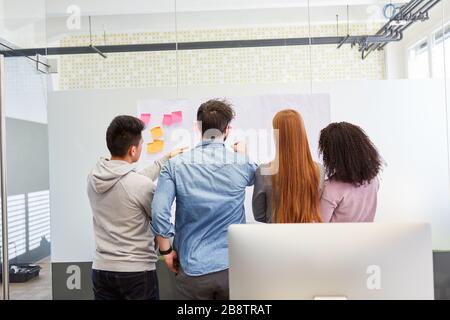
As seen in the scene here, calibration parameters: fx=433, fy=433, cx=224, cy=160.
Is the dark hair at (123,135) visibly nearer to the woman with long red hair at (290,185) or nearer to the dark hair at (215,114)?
the dark hair at (215,114)

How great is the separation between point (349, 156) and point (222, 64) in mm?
892

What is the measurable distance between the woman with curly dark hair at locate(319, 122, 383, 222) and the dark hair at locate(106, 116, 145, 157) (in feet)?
2.93

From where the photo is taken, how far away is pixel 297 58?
2.35 metres

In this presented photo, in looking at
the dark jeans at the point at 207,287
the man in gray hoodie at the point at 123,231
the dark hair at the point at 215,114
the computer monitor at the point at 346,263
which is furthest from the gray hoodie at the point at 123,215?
the computer monitor at the point at 346,263

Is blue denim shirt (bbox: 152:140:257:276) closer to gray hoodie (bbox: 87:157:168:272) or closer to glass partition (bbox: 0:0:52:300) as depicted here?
gray hoodie (bbox: 87:157:168:272)

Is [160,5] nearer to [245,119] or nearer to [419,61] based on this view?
[245,119]

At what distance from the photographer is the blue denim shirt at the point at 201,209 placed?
1.84 metres

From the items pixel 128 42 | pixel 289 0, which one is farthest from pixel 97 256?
pixel 289 0

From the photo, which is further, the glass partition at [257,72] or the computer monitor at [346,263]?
the glass partition at [257,72]

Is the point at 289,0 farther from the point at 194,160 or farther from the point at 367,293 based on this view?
the point at 367,293

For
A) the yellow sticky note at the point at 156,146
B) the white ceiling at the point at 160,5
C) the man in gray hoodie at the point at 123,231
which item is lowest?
the man in gray hoodie at the point at 123,231

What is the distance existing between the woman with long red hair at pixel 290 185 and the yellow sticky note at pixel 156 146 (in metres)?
0.58

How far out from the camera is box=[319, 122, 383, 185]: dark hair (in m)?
1.85

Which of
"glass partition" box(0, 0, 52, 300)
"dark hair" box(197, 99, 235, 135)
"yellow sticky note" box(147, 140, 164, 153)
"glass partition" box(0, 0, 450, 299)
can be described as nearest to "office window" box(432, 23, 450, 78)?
"glass partition" box(0, 0, 450, 299)
